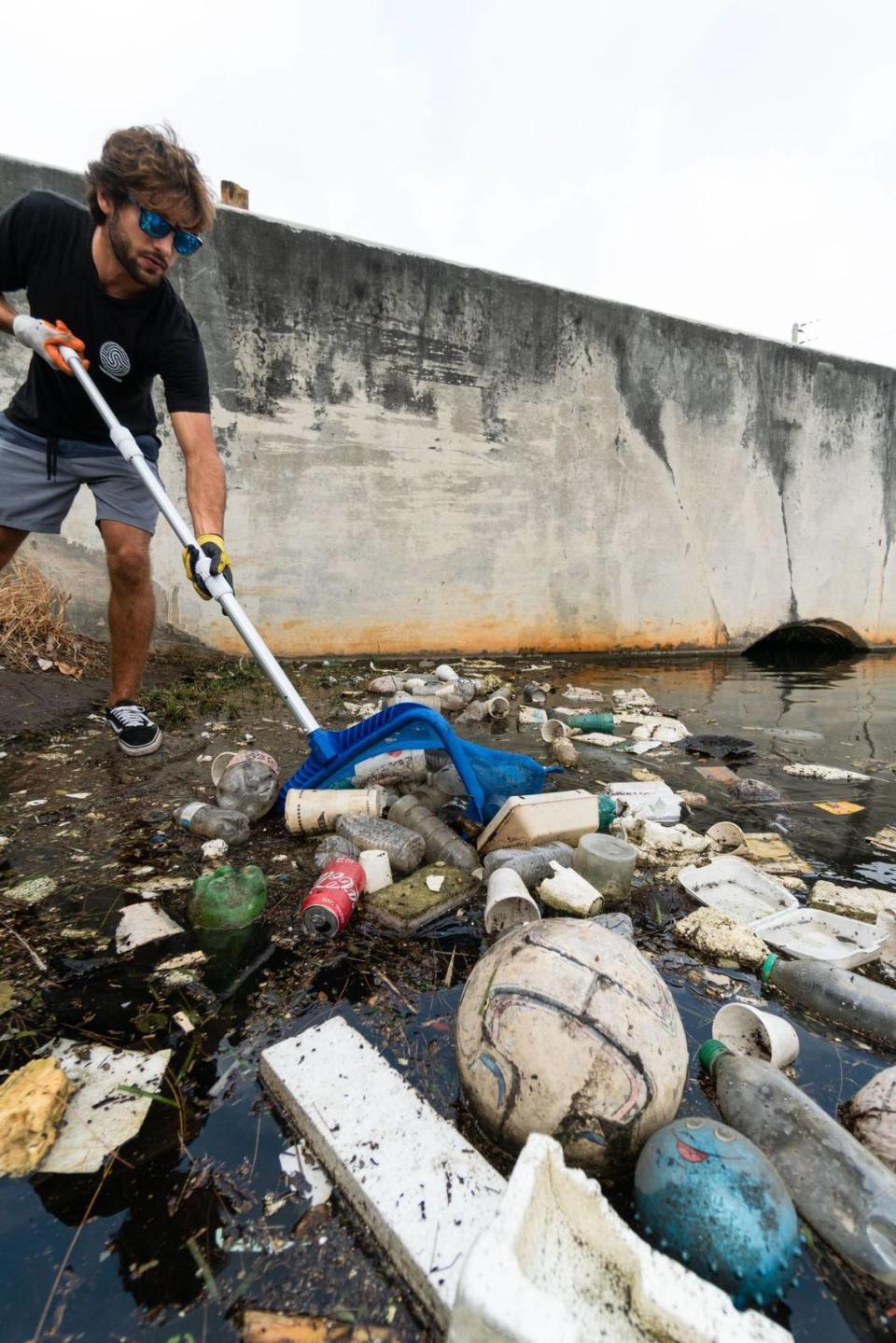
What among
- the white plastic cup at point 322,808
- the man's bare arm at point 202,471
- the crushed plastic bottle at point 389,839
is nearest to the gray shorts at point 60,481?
the man's bare arm at point 202,471

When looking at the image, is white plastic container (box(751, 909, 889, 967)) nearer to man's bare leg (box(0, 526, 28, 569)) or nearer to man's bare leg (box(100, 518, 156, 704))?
man's bare leg (box(100, 518, 156, 704))

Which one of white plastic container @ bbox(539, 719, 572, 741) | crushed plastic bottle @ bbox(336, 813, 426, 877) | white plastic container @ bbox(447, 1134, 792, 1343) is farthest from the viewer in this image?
white plastic container @ bbox(539, 719, 572, 741)

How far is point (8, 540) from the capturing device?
2.82m

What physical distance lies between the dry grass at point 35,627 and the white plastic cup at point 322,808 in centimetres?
253

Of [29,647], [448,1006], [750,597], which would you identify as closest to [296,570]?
[29,647]

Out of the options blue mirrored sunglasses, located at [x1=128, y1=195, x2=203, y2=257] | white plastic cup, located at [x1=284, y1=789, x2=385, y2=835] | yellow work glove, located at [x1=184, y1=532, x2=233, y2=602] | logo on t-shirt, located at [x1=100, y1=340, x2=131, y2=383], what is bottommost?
white plastic cup, located at [x1=284, y1=789, x2=385, y2=835]

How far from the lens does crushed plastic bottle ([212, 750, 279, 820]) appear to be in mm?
2248

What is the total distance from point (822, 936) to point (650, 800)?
0.88 metres

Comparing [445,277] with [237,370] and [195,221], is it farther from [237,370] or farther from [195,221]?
[195,221]

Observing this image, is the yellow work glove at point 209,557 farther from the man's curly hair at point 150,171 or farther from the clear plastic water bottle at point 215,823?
the man's curly hair at point 150,171

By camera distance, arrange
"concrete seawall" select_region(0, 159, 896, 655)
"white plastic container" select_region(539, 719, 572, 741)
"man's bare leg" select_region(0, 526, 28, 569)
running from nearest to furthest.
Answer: "man's bare leg" select_region(0, 526, 28, 569) → "white plastic container" select_region(539, 719, 572, 741) → "concrete seawall" select_region(0, 159, 896, 655)

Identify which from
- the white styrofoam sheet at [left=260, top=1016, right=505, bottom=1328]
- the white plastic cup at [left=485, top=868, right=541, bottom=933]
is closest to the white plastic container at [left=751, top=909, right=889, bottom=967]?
the white plastic cup at [left=485, top=868, right=541, bottom=933]

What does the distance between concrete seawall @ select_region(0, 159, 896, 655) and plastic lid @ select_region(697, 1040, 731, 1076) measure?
465 centimetres

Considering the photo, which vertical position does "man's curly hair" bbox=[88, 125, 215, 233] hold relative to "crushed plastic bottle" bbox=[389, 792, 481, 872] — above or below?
above
